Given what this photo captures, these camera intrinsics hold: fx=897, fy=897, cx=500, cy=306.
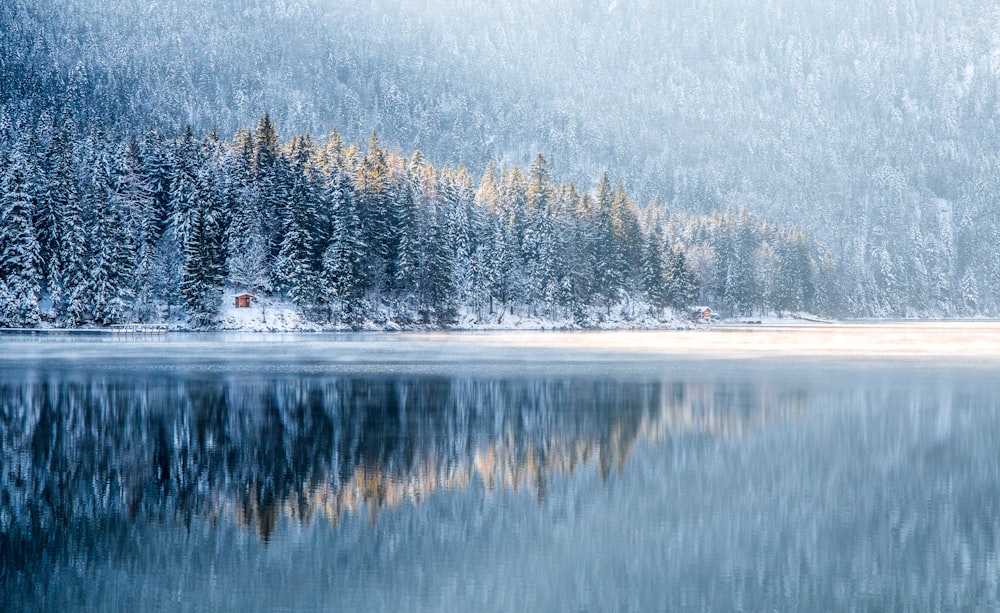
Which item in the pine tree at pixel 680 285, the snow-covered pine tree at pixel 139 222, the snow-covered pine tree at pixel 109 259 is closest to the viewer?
the snow-covered pine tree at pixel 109 259

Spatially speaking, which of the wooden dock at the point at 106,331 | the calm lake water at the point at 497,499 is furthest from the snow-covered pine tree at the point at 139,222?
the calm lake water at the point at 497,499

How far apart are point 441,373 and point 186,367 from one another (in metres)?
13.0

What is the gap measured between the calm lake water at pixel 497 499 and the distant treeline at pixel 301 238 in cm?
5718

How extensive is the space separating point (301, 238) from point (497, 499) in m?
80.5

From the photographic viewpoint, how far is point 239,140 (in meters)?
104

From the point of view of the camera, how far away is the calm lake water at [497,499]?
1155cm

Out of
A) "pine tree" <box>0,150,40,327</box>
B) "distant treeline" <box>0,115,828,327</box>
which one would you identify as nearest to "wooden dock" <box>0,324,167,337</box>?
"distant treeline" <box>0,115,828,327</box>

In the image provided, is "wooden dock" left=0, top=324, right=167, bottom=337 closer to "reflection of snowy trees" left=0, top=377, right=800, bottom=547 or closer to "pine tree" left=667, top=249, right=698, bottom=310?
"reflection of snowy trees" left=0, top=377, right=800, bottom=547

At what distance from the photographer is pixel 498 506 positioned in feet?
50.8

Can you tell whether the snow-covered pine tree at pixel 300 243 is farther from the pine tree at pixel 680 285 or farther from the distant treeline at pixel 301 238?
the pine tree at pixel 680 285

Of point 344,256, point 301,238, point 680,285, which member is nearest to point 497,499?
point 301,238

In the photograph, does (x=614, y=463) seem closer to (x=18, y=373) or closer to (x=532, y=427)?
(x=532, y=427)

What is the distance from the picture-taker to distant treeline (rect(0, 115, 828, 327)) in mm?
86688

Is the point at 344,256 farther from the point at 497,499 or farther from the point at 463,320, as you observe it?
the point at 497,499
